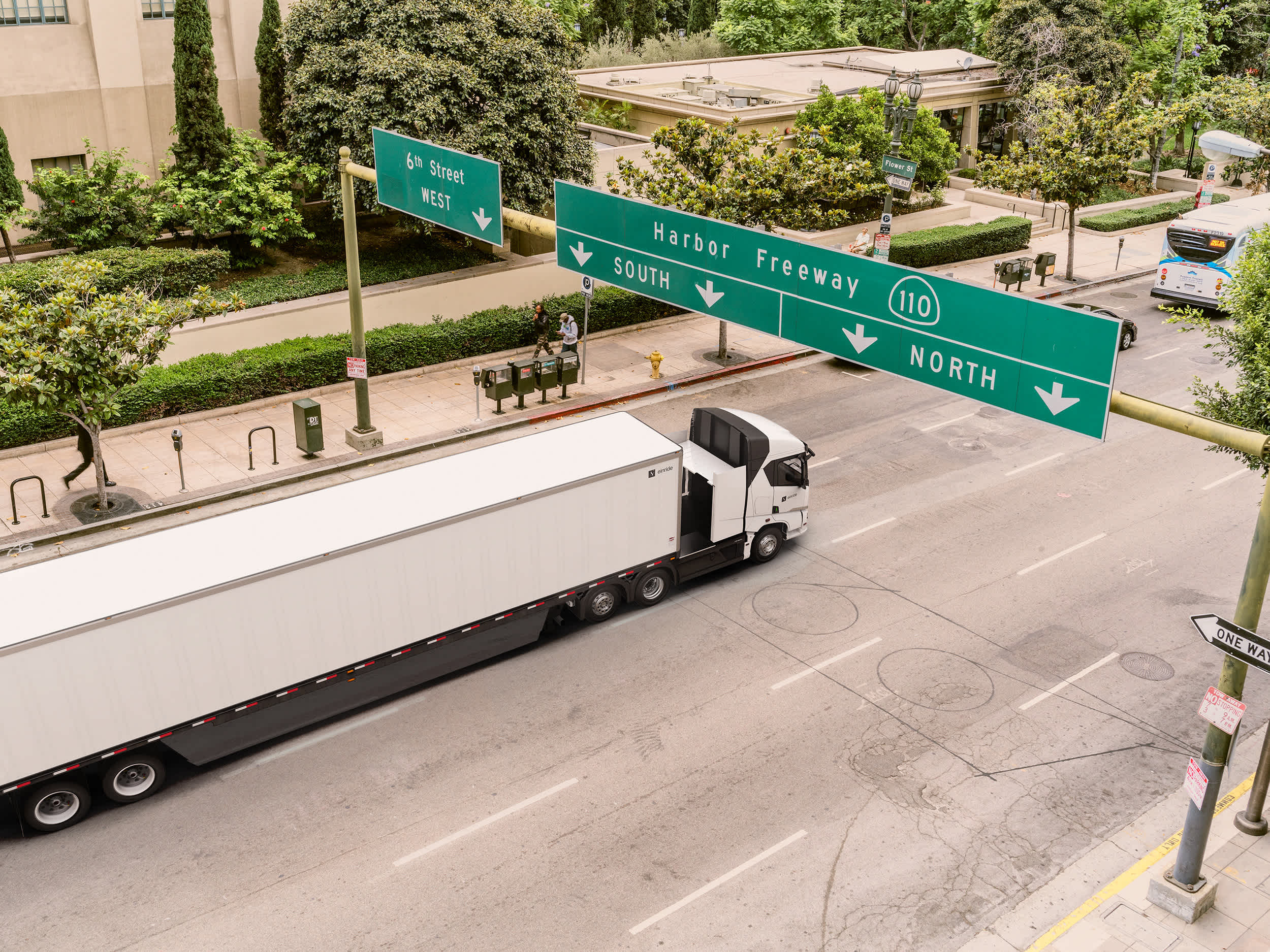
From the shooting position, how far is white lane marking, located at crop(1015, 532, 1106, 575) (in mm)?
20750

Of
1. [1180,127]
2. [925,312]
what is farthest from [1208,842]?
[1180,127]

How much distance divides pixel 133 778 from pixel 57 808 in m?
0.90

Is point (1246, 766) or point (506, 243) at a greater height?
point (506, 243)

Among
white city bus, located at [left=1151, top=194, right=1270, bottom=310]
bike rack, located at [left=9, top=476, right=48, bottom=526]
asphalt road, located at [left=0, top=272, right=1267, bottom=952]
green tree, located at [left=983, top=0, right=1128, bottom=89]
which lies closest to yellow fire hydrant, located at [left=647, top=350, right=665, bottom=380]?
asphalt road, located at [left=0, top=272, right=1267, bottom=952]

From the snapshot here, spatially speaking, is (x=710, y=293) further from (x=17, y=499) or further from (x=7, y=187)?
(x=7, y=187)

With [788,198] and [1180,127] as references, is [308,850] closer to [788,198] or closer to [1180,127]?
[788,198]

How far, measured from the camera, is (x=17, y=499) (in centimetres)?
2231

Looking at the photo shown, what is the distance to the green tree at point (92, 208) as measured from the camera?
28953mm

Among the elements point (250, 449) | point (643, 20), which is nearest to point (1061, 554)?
point (250, 449)

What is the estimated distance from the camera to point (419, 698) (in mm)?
17016

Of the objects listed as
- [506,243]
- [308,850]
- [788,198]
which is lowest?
[308,850]

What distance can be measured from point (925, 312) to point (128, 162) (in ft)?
81.7

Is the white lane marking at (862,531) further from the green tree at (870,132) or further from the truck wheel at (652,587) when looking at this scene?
the green tree at (870,132)

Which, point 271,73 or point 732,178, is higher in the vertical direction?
point 271,73
